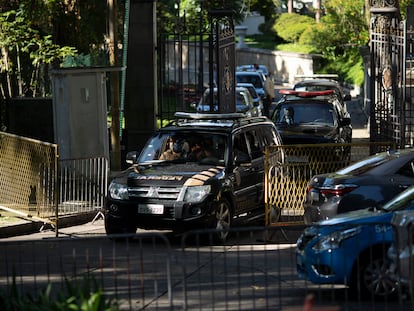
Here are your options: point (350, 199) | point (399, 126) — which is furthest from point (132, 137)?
point (350, 199)

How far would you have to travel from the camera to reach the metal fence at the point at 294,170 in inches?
575

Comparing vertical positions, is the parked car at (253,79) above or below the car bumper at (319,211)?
above

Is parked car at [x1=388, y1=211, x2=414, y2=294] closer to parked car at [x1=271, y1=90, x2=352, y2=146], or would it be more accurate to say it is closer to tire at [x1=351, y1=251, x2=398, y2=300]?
tire at [x1=351, y1=251, x2=398, y2=300]

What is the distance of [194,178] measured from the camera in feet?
45.9

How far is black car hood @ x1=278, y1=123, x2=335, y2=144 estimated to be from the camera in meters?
21.2

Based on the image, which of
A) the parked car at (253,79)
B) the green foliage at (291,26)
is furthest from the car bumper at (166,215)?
the green foliage at (291,26)

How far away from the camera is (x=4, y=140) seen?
16.4 m

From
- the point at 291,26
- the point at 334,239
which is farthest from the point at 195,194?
the point at 291,26

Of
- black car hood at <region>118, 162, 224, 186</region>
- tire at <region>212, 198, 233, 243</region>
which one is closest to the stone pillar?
black car hood at <region>118, 162, 224, 186</region>

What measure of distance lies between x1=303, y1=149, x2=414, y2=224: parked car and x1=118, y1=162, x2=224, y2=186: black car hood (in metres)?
1.56

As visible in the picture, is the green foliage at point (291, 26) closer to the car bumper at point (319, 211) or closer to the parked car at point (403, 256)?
the car bumper at point (319, 211)

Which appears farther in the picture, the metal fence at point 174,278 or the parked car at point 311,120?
the parked car at point 311,120

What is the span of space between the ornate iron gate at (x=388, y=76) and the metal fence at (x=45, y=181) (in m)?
5.71

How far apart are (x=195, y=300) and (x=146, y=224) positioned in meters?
4.14
